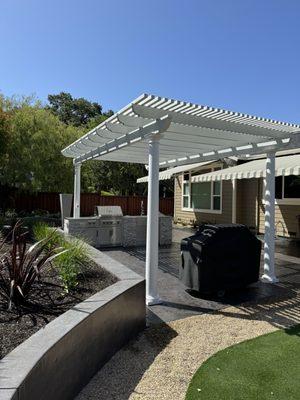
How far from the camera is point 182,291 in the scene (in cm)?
862

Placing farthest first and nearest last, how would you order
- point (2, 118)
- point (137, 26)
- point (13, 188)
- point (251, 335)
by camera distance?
point (13, 188)
point (2, 118)
point (137, 26)
point (251, 335)

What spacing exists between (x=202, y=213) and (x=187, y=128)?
1558 centimetres

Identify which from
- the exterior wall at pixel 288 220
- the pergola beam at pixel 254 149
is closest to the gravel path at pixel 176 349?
the pergola beam at pixel 254 149

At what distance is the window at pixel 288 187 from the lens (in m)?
17.8

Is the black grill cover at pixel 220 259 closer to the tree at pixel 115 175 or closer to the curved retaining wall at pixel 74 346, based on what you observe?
the curved retaining wall at pixel 74 346

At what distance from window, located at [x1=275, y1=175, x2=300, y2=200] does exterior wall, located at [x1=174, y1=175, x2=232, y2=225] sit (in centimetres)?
345

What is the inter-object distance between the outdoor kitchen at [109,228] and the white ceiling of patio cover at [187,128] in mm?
2763

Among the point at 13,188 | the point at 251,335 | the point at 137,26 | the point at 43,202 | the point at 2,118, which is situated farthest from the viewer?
the point at 43,202

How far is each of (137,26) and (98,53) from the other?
317 centimetres

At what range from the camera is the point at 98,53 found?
647 inches

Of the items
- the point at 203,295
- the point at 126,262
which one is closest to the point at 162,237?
the point at 126,262

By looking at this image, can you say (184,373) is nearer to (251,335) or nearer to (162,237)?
(251,335)

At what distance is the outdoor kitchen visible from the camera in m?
14.1

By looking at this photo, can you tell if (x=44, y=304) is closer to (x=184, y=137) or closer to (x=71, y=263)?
(x=71, y=263)
